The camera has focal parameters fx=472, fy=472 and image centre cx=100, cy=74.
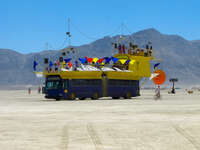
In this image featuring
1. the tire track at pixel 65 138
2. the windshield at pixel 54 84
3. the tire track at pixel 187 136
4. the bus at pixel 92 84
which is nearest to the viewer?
the tire track at pixel 65 138

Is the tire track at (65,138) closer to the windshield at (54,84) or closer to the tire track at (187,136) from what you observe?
the tire track at (187,136)

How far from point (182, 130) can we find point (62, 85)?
2803 centimetres

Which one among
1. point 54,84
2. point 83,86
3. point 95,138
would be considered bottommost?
point 95,138

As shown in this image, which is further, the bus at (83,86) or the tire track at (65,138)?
the bus at (83,86)

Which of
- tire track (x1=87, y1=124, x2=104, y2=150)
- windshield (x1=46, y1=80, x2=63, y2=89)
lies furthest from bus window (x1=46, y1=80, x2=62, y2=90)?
tire track (x1=87, y1=124, x2=104, y2=150)

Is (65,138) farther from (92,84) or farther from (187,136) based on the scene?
(92,84)

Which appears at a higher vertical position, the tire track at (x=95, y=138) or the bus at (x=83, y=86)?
the bus at (x=83, y=86)

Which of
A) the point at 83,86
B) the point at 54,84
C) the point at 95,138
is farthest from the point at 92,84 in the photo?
the point at 95,138

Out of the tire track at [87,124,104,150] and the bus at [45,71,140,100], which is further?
the bus at [45,71,140,100]

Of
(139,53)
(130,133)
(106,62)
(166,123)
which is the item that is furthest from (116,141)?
(139,53)

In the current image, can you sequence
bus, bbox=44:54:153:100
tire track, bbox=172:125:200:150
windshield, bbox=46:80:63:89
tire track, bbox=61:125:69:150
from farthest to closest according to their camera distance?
bus, bbox=44:54:153:100 → windshield, bbox=46:80:63:89 → tire track, bbox=172:125:200:150 → tire track, bbox=61:125:69:150

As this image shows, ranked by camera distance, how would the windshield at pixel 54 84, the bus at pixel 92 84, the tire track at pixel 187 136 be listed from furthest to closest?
the bus at pixel 92 84 < the windshield at pixel 54 84 < the tire track at pixel 187 136

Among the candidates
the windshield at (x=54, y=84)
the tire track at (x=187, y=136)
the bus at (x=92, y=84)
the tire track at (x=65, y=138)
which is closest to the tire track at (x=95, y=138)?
the tire track at (x=65, y=138)

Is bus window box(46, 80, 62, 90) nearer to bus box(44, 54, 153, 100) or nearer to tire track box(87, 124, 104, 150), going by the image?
bus box(44, 54, 153, 100)
